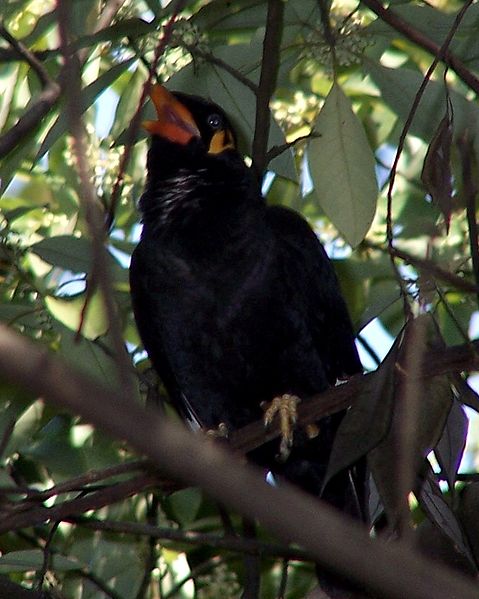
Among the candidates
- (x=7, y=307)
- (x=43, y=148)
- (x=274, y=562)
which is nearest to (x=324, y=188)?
(x=43, y=148)

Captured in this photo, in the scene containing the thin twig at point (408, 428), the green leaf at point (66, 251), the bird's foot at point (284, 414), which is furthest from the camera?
the green leaf at point (66, 251)

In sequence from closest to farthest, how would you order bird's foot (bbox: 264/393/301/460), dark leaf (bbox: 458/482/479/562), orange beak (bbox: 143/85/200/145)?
dark leaf (bbox: 458/482/479/562)
bird's foot (bbox: 264/393/301/460)
orange beak (bbox: 143/85/200/145)

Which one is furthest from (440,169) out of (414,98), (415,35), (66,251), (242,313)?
(66,251)

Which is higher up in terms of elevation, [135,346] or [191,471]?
[135,346]

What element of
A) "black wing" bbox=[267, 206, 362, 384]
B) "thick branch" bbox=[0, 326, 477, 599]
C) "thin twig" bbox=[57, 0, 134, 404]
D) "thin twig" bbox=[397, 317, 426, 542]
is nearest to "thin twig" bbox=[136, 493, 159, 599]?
"black wing" bbox=[267, 206, 362, 384]

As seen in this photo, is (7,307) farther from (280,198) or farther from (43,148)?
(280,198)

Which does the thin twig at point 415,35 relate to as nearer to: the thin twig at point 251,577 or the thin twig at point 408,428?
the thin twig at point 408,428

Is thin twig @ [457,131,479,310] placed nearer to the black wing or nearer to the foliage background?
the foliage background

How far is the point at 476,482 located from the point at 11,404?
124cm

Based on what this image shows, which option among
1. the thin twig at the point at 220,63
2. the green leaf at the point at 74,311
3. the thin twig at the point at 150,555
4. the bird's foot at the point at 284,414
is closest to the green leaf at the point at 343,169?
the thin twig at the point at 220,63

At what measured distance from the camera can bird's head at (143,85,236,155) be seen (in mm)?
3309

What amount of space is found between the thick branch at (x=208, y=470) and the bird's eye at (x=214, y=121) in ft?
8.82

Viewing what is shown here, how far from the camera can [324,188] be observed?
2.80m

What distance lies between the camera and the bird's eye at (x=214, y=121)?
11.2 ft
